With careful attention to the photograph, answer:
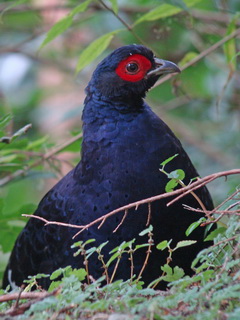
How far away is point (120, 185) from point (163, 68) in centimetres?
71

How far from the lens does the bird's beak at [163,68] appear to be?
3.31 m

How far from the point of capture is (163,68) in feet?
10.9

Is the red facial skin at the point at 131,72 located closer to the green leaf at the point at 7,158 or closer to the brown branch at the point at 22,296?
the green leaf at the point at 7,158

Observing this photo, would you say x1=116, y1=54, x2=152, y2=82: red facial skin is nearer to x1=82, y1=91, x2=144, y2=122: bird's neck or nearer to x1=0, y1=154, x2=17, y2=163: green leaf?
x1=82, y1=91, x2=144, y2=122: bird's neck

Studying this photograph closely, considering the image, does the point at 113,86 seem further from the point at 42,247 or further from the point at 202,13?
the point at 202,13

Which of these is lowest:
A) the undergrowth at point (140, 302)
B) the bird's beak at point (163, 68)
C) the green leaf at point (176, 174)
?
the undergrowth at point (140, 302)

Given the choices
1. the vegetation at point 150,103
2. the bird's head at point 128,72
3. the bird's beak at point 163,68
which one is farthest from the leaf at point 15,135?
the bird's beak at point 163,68

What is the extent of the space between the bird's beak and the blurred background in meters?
0.30

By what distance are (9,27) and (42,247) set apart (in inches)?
163

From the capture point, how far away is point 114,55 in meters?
3.33

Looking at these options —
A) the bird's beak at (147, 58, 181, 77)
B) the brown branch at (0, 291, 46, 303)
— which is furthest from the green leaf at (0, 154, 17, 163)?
the brown branch at (0, 291, 46, 303)

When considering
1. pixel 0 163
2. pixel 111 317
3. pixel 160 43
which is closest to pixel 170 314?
pixel 111 317

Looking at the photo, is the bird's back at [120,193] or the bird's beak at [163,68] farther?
the bird's beak at [163,68]

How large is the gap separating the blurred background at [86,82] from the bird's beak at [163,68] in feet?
0.99
